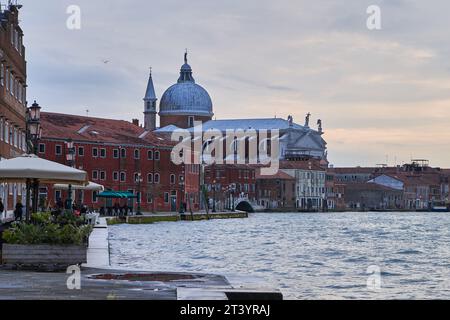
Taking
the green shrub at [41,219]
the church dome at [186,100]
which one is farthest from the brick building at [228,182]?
the green shrub at [41,219]

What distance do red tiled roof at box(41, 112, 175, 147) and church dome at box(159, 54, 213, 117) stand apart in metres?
73.2

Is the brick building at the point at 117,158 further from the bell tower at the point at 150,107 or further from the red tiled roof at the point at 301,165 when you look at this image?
the bell tower at the point at 150,107

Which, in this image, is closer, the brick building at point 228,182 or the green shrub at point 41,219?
the green shrub at point 41,219

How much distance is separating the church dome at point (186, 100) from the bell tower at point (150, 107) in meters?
2.88

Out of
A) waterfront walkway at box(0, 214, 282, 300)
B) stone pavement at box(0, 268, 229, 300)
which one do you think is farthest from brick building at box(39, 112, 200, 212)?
stone pavement at box(0, 268, 229, 300)

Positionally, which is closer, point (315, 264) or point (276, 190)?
point (315, 264)

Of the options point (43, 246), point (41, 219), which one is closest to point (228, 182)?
point (41, 219)

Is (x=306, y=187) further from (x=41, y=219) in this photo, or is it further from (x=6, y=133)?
(x=41, y=219)

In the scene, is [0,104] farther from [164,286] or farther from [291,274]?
[164,286]

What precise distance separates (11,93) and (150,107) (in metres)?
148

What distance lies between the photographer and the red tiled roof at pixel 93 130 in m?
101

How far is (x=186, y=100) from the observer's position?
191 metres

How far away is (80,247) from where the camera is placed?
1903 cm

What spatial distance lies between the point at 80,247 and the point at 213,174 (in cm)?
13510
